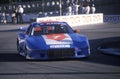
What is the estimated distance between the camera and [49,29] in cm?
1385

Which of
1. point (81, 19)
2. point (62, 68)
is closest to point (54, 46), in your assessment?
point (62, 68)

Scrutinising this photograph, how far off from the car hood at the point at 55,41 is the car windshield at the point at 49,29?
0.43 meters

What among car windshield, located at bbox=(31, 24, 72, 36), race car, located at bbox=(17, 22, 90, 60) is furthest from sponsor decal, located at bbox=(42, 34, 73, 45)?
car windshield, located at bbox=(31, 24, 72, 36)

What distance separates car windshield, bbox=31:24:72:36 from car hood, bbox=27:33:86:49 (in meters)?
0.43

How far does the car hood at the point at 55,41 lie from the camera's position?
1248 cm

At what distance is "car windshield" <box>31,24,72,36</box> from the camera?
13.7 m

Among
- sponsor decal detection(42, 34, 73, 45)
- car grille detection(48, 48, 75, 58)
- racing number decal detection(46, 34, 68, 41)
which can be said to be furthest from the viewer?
racing number decal detection(46, 34, 68, 41)

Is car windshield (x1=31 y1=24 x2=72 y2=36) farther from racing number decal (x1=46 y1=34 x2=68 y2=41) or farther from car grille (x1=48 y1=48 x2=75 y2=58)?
car grille (x1=48 y1=48 x2=75 y2=58)

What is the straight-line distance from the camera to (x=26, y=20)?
46625mm

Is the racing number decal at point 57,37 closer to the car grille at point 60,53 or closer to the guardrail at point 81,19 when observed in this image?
the car grille at point 60,53

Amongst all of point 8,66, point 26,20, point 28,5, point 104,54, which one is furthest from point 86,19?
point 8,66

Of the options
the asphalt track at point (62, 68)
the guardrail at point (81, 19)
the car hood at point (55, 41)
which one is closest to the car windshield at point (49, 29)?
the car hood at point (55, 41)

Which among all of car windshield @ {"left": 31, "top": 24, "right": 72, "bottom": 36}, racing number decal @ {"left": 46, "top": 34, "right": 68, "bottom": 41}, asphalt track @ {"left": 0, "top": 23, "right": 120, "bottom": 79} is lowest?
asphalt track @ {"left": 0, "top": 23, "right": 120, "bottom": 79}

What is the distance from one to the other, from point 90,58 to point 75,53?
81 centimetres
